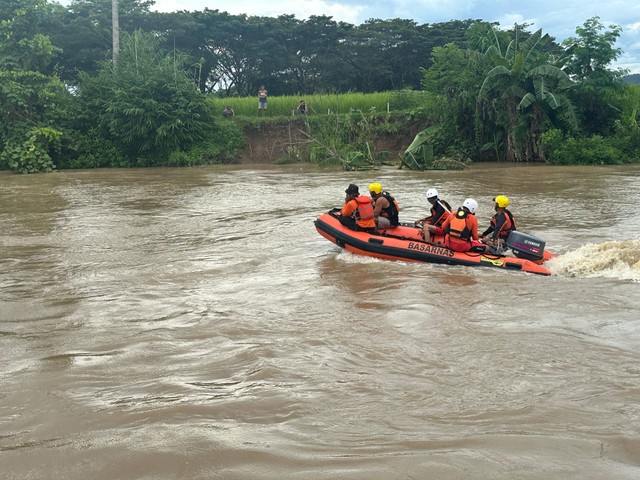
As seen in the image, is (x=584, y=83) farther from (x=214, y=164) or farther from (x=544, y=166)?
(x=214, y=164)

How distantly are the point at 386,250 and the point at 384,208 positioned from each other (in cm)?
102

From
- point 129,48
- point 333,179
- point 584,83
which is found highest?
point 129,48

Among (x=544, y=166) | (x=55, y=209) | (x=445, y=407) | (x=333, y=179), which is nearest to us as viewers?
(x=445, y=407)

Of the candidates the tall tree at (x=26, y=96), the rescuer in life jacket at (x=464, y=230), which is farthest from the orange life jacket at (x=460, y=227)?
the tall tree at (x=26, y=96)

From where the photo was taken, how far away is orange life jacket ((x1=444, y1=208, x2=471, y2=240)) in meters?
8.41

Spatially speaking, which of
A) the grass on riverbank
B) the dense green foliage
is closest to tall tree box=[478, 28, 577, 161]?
the dense green foliage

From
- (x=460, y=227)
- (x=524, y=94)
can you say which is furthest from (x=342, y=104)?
(x=460, y=227)

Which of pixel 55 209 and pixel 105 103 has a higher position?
pixel 105 103

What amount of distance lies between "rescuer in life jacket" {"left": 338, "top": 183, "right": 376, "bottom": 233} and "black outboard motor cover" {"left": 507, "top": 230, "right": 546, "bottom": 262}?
1.98 meters

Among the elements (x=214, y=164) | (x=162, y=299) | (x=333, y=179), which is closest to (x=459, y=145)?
(x=333, y=179)

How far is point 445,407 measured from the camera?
418 centimetres

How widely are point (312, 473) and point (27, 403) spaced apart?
2.09 meters

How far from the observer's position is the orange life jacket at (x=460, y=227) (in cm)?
841

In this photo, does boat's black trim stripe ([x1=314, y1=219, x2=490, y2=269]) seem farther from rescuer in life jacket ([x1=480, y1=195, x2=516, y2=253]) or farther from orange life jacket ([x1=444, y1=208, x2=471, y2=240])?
rescuer in life jacket ([x1=480, y1=195, x2=516, y2=253])
